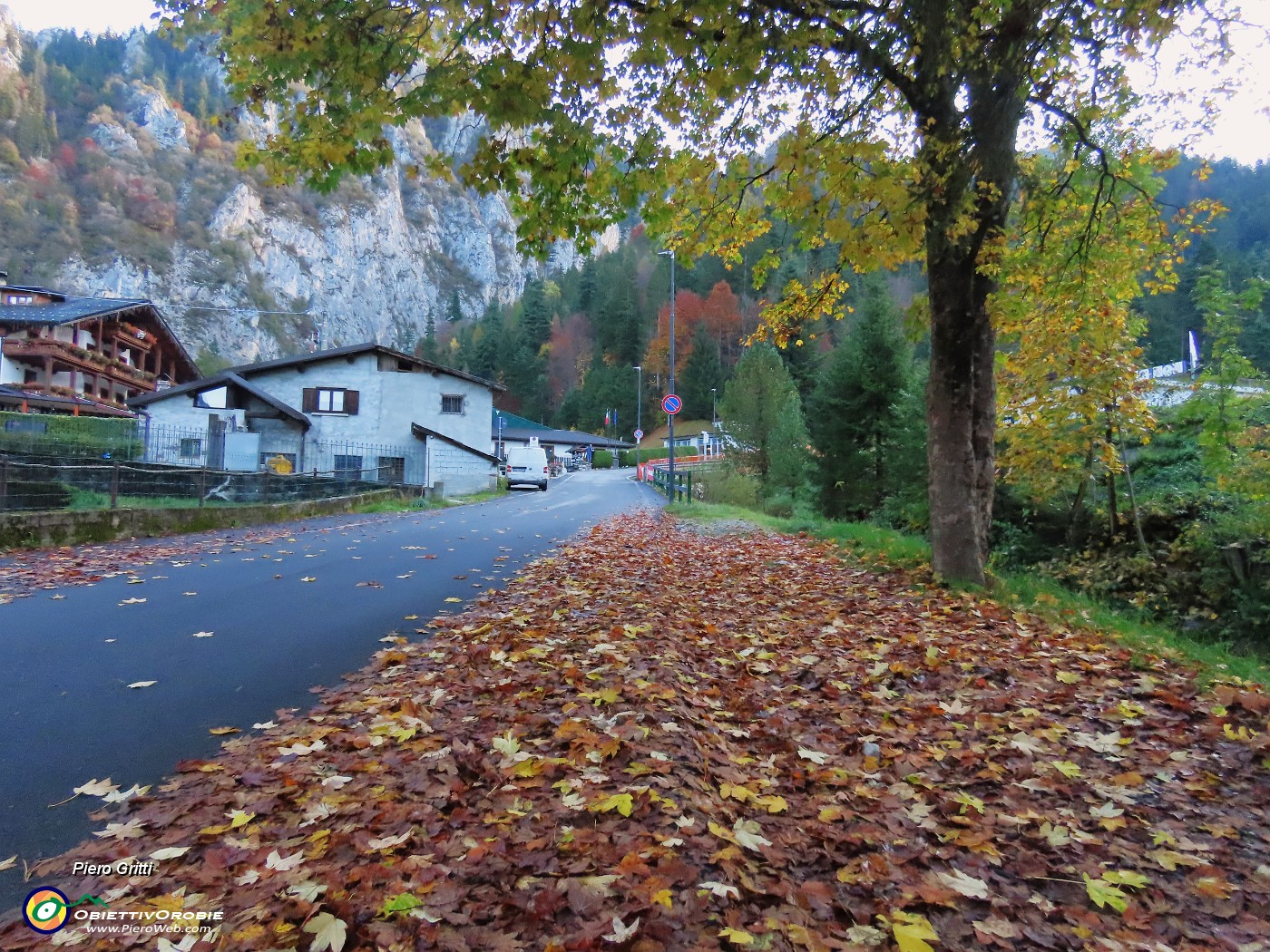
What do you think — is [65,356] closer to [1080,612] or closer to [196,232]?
[1080,612]

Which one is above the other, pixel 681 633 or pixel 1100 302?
pixel 1100 302

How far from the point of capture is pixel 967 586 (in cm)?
735

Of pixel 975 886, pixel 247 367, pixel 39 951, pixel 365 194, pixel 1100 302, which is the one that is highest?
pixel 365 194

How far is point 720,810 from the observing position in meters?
2.95

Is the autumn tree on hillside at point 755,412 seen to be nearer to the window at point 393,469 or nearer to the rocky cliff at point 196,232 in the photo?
the window at point 393,469

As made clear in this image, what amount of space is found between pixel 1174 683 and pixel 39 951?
19.7ft

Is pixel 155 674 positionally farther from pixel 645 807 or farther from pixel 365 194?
pixel 365 194

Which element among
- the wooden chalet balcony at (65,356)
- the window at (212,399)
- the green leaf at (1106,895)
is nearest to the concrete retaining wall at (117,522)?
the green leaf at (1106,895)

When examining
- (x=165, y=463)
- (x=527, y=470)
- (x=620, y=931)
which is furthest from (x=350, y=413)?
(x=620, y=931)

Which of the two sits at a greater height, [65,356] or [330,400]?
[65,356]

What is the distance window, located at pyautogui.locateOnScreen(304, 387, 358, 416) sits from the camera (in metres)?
34.9

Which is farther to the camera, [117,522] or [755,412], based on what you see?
[755,412]

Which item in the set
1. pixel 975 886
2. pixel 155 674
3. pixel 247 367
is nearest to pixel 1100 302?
pixel 975 886

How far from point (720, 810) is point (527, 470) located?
3814 cm
